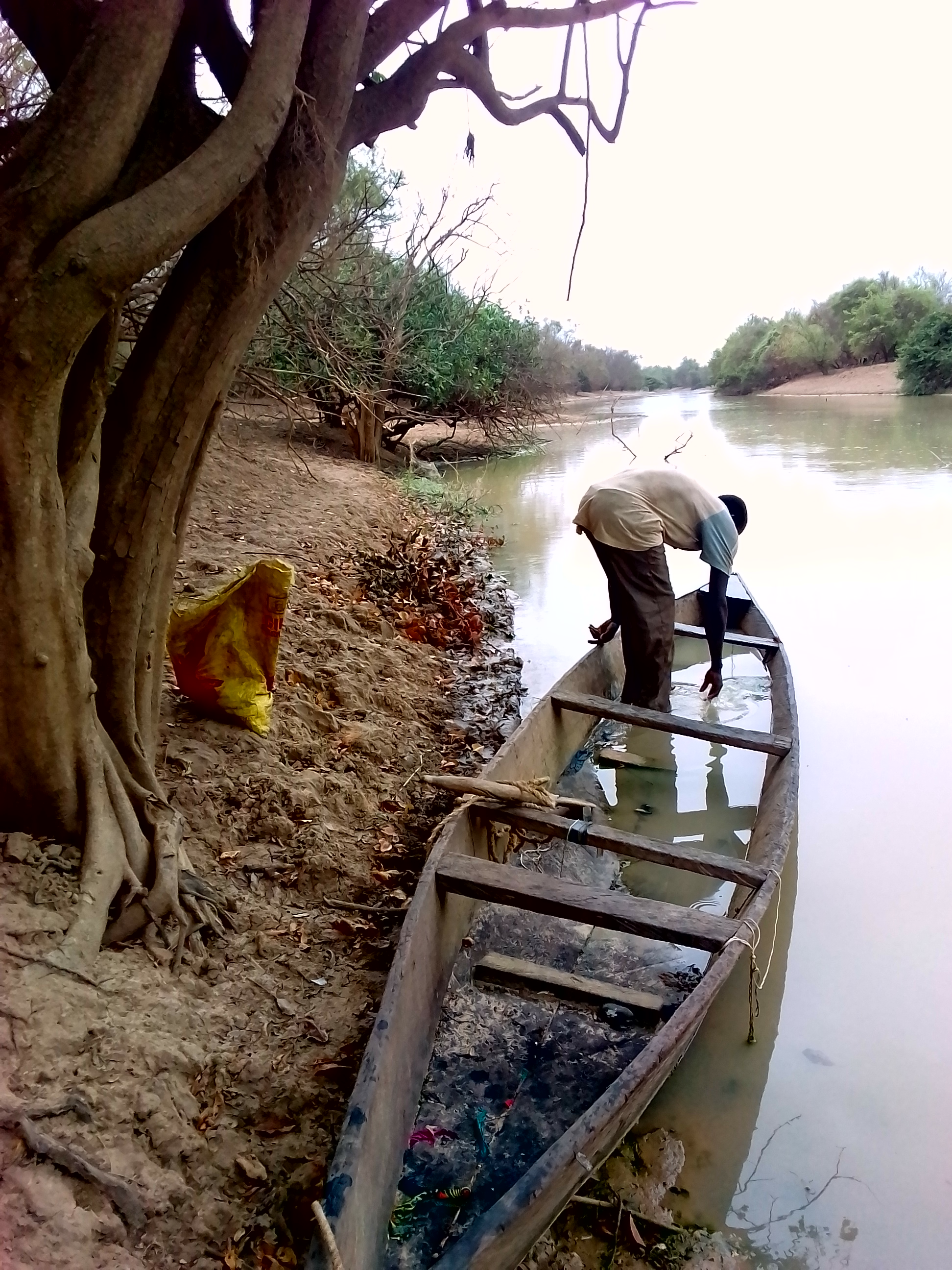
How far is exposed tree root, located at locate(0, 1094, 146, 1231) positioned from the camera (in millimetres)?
1854

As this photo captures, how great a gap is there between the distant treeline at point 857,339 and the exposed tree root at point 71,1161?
33497 mm

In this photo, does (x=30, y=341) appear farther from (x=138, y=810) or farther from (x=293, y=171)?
(x=138, y=810)

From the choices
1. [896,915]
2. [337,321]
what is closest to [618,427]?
[337,321]

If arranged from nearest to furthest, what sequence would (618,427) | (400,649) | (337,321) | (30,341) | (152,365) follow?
(30,341) → (152,365) → (400,649) → (337,321) → (618,427)

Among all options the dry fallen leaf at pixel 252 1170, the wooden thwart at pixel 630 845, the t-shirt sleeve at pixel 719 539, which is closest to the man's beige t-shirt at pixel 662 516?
the t-shirt sleeve at pixel 719 539

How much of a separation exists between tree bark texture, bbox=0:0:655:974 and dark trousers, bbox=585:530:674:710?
2.73 meters

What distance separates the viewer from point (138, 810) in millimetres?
2840

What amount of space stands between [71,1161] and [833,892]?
3292 mm

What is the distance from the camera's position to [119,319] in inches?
98.7

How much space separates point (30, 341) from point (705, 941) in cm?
259

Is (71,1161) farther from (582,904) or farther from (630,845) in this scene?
(630,845)

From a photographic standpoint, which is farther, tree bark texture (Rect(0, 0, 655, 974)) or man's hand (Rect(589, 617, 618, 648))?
man's hand (Rect(589, 617, 618, 648))

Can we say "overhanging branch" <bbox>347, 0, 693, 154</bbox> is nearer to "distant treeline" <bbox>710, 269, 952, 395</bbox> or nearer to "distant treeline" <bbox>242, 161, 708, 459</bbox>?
"distant treeline" <bbox>242, 161, 708, 459</bbox>

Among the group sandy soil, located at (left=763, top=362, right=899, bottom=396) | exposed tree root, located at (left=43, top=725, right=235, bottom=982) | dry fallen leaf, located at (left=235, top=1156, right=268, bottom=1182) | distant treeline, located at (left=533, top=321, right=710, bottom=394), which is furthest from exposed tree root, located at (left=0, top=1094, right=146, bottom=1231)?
sandy soil, located at (left=763, top=362, right=899, bottom=396)
